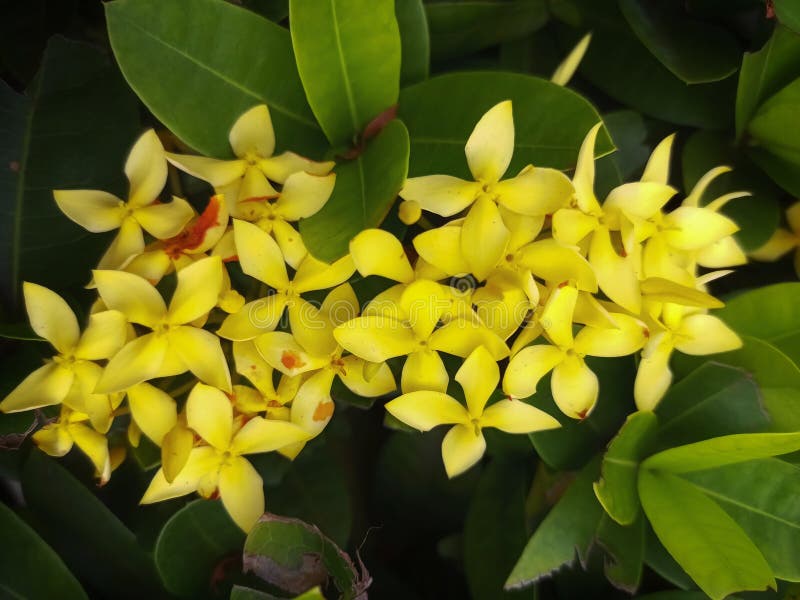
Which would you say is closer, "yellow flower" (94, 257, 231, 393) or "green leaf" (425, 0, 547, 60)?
"yellow flower" (94, 257, 231, 393)

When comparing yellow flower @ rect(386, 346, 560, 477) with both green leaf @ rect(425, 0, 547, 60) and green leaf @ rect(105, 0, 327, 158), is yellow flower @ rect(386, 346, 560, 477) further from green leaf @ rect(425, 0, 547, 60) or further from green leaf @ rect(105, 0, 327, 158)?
green leaf @ rect(425, 0, 547, 60)

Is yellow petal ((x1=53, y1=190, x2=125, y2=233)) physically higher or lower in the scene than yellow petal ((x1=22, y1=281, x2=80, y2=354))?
higher

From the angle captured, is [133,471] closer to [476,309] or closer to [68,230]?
[68,230]

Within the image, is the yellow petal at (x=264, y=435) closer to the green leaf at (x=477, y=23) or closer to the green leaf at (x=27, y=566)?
the green leaf at (x=27, y=566)

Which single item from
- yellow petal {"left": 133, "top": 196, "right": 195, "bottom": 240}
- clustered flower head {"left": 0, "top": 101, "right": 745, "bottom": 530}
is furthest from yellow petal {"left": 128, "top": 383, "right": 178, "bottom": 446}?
yellow petal {"left": 133, "top": 196, "right": 195, "bottom": 240}

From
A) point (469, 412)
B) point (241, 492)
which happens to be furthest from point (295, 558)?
point (469, 412)

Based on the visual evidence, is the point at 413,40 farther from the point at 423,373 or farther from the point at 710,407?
the point at 710,407

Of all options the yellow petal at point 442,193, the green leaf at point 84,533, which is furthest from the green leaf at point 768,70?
the green leaf at point 84,533

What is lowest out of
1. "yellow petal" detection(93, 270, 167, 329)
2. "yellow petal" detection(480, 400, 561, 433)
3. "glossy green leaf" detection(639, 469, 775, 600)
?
"glossy green leaf" detection(639, 469, 775, 600)
